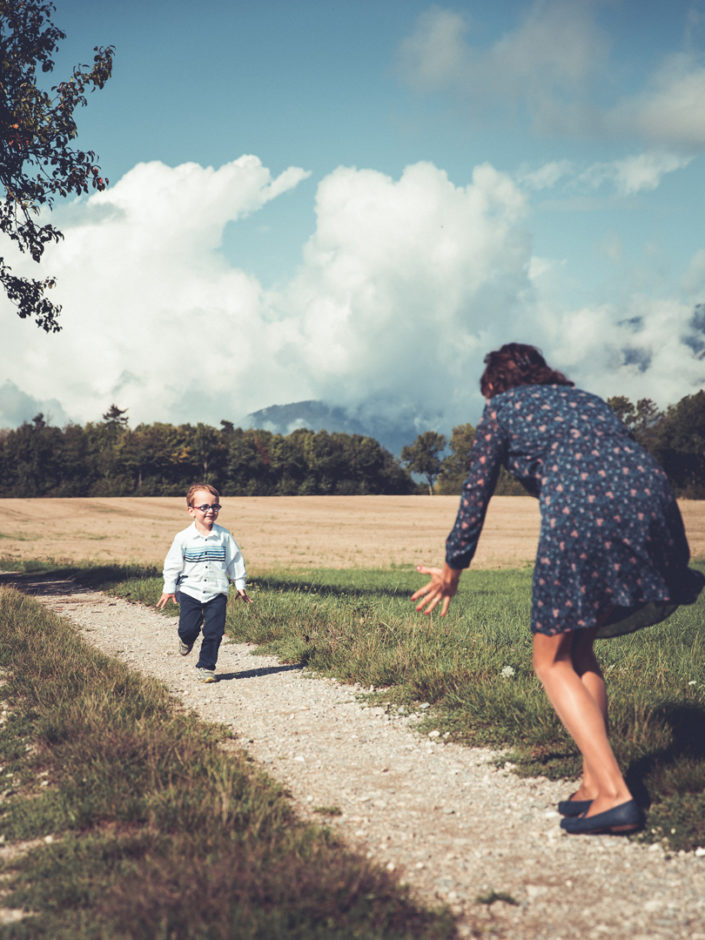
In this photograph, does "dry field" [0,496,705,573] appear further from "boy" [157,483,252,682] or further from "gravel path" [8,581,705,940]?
"gravel path" [8,581,705,940]

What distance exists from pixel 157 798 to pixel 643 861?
6.63 feet

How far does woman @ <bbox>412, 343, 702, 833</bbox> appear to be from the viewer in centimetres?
288

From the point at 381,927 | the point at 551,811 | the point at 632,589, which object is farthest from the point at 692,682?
the point at 381,927

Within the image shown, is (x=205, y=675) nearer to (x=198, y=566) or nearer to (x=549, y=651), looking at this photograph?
(x=198, y=566)

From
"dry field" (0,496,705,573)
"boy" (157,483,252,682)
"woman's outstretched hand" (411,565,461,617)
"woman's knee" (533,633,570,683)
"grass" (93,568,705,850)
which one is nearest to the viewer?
"woman's knee" (533,633,570,683)

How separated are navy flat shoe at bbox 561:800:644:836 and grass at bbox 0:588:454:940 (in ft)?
2.96

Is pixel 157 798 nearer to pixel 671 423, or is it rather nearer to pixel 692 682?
pixel 692 682

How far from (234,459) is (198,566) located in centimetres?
8067

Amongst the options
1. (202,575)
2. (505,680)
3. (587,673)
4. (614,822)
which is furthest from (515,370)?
(202,575)

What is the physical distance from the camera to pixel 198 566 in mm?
6438

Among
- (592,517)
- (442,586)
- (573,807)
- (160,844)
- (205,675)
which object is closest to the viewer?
(160,844)

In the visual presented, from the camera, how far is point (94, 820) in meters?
3.05

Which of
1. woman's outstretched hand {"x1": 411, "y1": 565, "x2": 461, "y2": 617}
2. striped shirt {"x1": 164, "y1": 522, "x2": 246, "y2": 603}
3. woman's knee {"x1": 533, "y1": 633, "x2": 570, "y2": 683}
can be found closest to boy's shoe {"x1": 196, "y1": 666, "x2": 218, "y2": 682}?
striped shirt {"x1": 164, "y1": 522, "x2": 246, "y2": 603}

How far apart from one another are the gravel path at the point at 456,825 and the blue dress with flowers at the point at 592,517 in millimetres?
901
